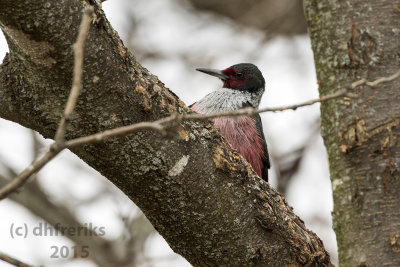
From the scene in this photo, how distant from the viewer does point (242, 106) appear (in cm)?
602

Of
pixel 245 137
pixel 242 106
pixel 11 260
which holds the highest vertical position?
pixel 242 106

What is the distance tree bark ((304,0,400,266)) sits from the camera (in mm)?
2420

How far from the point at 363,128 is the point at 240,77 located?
4.01 m

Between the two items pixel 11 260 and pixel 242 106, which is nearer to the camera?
pixel 11 260

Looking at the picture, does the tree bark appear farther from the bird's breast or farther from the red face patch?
the red face patch

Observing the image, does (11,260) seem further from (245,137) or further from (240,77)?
(240,77)

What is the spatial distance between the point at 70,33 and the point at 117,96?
1.13 ft

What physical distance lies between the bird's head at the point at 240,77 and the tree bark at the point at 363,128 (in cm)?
380

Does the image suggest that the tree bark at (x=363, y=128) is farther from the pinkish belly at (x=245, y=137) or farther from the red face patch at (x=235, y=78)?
the red face patch at (x=235, y=78)

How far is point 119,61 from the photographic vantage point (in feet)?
8.71

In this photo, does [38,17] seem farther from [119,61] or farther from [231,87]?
[231,87]

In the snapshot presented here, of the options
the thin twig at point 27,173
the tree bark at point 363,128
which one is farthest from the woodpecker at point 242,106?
the thin twig at point 27,173

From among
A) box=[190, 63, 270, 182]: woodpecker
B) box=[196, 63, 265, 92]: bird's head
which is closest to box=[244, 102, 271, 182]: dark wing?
box=[190, 63, 270, 182]: woodpecker

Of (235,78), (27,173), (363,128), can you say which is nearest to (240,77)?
(235,78)
